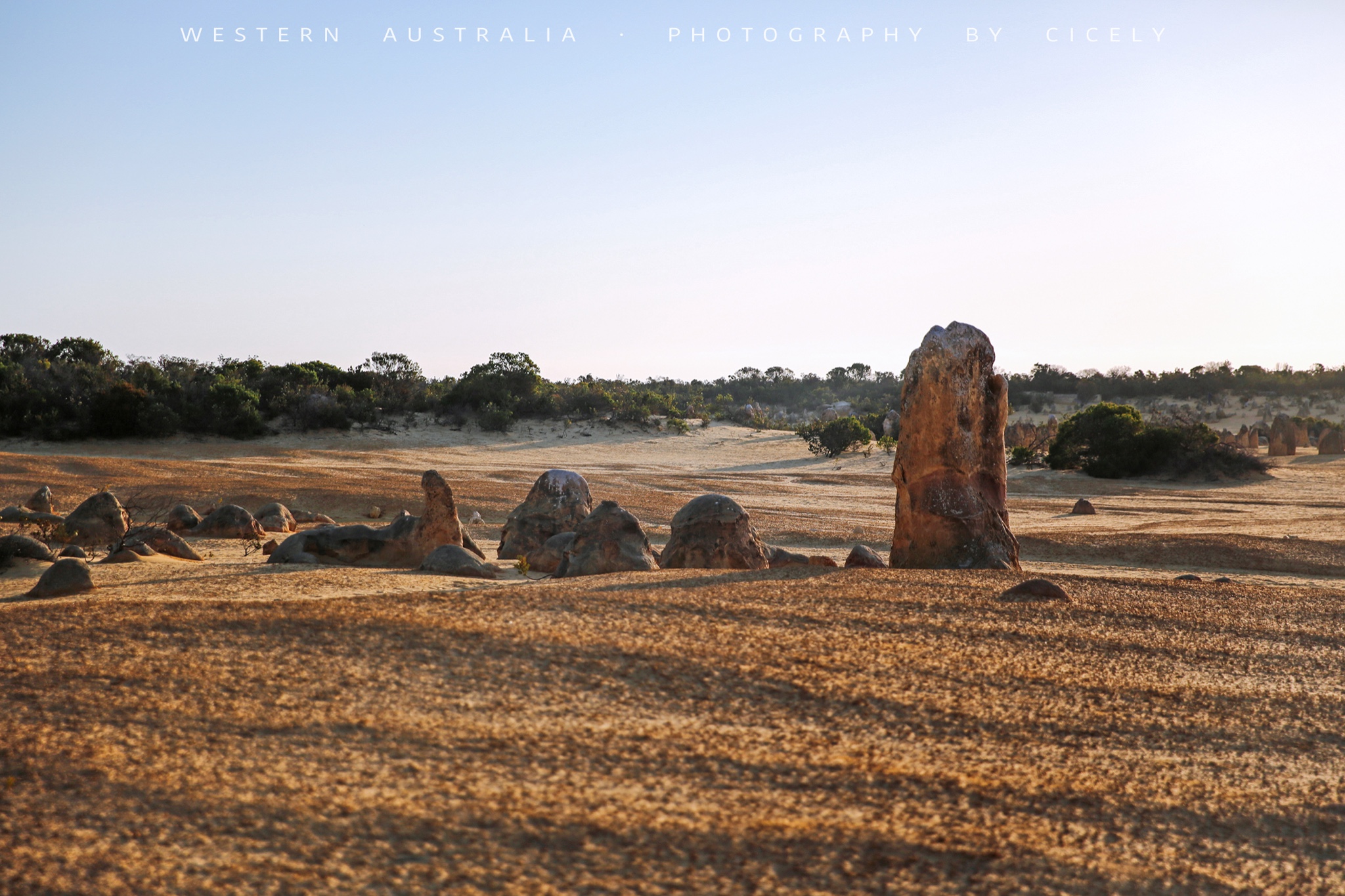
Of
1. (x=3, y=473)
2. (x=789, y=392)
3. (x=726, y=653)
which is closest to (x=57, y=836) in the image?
(x=726, y=653)

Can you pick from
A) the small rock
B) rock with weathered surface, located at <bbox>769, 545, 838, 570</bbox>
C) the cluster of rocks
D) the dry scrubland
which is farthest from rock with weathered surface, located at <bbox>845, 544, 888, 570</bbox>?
the cluster of rocks

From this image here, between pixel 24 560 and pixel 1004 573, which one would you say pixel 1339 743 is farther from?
pixel 24 560

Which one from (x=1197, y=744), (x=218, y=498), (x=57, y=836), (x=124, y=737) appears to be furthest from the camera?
(x=218, y=498)

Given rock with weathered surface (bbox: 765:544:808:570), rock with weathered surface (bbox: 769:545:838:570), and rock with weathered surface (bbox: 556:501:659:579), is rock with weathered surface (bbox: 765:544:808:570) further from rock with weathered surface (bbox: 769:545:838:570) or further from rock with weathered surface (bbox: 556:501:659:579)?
rock with weathered surface (bbox: 556:501:659:579)

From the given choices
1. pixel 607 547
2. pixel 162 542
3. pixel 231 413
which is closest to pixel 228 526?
pixel 162 542

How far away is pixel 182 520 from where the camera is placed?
1188 cm

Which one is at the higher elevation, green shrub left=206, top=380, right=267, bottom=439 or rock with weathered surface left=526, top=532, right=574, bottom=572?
green shrub left=206, top=380, right=267, bottom=439

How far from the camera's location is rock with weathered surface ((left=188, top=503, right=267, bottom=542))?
11.5 meters

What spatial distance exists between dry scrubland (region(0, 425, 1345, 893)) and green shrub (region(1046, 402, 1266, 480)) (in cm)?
1957

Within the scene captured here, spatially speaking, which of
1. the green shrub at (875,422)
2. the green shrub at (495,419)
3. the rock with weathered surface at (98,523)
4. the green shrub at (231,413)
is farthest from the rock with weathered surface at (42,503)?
the green shrub at (875,422)

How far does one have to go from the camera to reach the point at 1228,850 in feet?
10.1

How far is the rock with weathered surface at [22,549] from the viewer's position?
26.2ft

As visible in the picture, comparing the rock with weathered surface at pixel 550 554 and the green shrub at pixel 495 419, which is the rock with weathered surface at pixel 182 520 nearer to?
the rock with weathered surface at pixel 550 554

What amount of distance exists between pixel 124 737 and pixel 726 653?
96.7 inches
